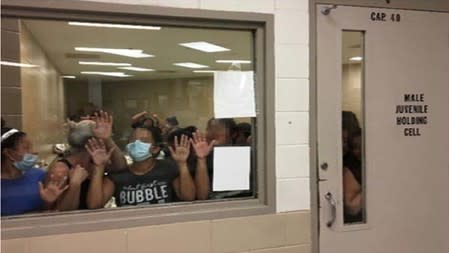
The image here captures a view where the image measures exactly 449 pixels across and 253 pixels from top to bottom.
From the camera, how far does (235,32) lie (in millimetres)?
2539

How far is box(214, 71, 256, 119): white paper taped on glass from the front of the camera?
2.55 meters

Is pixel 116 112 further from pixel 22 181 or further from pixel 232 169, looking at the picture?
pixel 232 169

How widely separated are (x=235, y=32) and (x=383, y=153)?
1172 millimetres

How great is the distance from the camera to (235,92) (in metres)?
2.55

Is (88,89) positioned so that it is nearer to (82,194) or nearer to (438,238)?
(82,194)

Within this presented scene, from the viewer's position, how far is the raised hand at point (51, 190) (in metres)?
2.27

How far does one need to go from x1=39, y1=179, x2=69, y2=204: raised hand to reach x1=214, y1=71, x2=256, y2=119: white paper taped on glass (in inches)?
36.5

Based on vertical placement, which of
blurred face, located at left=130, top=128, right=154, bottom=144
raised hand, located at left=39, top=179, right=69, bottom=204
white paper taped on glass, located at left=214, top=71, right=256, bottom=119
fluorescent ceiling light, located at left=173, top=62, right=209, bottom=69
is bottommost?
raised hand, located at left=39, top=179, right=69, bottom=204

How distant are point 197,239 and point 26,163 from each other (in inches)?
38.0

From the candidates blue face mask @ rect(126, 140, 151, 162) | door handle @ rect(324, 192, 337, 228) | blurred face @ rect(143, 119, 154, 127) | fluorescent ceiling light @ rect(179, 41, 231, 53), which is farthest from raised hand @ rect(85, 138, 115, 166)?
door handle @ rect(324, 192, 337, 228)

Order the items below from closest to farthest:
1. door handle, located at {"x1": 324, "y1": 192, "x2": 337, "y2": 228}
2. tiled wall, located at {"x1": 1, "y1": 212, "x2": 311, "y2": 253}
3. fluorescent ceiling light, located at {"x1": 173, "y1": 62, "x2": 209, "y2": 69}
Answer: tiled wall, located at {"x1": 1, "y1": 212, "x2": 311, "y2": 253} → fluorescent ceiling light, located at {"x1": 173, "y1": 62, "x2": 209, "y2": 69} → door handle, located at {"x1": 324, "y1": 192, "x2": 337, "y2": 228}

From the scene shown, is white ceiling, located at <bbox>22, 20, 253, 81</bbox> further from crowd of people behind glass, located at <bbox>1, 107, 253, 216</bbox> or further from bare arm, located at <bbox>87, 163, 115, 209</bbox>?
bare arm, located at <bbox>87, 163, 115, 209</bbox>

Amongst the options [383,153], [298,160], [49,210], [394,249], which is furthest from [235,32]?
[394,249]

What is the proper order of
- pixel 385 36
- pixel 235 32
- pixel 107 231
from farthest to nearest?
pixel 385 36 → pixel 235 32 → pixel 107 231
